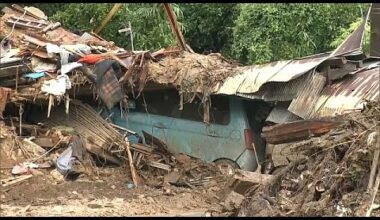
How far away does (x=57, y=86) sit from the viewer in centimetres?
1127

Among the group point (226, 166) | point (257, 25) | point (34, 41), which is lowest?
point (226, 166)

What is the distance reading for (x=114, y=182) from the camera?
10969 millimetres

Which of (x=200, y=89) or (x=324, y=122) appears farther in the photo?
(x=200, y=89)

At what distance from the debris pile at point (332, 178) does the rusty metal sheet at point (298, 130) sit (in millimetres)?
462

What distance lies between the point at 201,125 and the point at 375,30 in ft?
13.2

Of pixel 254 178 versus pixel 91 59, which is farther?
pixel 91 59

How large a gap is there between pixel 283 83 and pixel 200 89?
72.2 inches

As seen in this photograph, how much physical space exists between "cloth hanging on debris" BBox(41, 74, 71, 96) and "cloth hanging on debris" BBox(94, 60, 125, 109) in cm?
60

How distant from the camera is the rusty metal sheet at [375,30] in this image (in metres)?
11.9

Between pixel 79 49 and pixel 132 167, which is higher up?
pixel 79 49

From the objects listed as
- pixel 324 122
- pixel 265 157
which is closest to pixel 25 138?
pixel 265 157

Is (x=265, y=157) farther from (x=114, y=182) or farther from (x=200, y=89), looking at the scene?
(x=114, y=182)

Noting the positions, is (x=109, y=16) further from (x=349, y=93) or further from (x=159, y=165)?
(x=349, y=93)

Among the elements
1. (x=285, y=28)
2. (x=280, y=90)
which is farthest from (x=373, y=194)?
(x=285, y=28)
